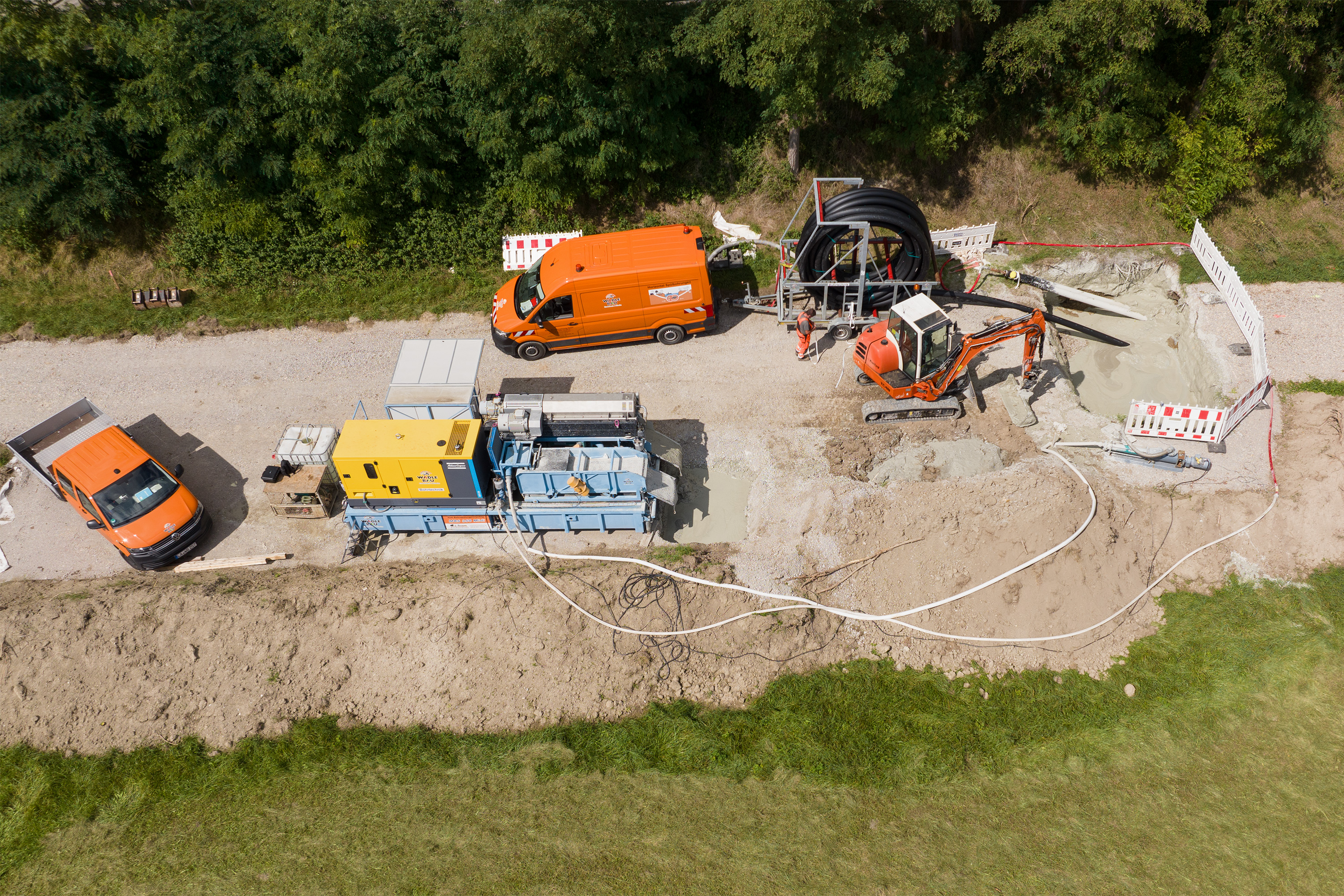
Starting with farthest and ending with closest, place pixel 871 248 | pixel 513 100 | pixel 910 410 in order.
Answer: pixel 513 100 < pixel 871 248 < pixel 910 410

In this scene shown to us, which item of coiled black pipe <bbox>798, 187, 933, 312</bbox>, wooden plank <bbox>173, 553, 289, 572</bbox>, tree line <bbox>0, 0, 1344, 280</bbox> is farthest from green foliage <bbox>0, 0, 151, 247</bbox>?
coiled black pipe <bbox>798, 187, 933, 312</bbox>

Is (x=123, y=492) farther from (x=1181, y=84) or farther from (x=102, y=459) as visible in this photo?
(x=1181, y=84)

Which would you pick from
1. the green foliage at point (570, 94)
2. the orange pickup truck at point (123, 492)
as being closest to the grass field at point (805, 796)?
the orange pickup truck at point (123, 492)

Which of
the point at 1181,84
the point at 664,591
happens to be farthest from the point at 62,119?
the point at 1181,84

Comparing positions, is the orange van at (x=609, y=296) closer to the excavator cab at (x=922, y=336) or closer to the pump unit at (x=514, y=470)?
the pump unit at (x=514, y=470)

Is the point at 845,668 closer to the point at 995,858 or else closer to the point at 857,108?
the point at 995,858

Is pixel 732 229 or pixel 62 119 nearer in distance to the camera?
pixel 62 119
